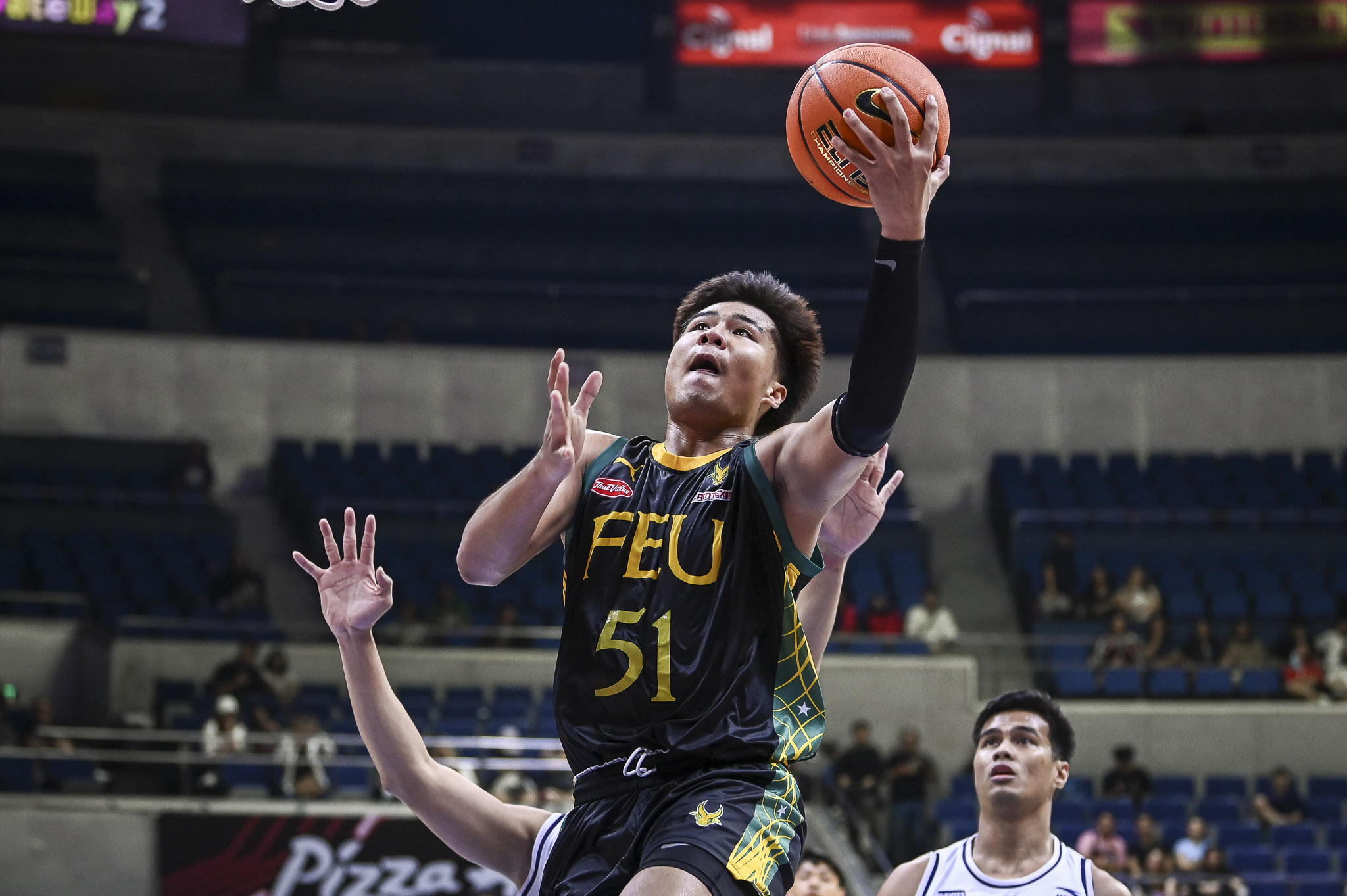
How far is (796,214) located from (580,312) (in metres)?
3.99

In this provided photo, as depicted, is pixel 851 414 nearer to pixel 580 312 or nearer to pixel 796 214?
pixel 580 312

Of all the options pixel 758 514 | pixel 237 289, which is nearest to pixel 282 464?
pixel 237 289

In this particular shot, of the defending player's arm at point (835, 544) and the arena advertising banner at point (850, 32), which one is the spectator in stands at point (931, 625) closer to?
the arena advertising banner at point (850, 32)

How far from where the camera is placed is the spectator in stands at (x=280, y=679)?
1428cm

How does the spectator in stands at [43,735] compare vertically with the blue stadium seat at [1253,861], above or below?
above

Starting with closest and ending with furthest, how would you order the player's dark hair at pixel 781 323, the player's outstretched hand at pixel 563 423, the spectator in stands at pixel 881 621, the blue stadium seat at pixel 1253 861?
the player's outstretched hand at pixel 563 423, the player's dark hair at pixel 781 323, the blue stadium seat at pixel 1253 861, the spectator in stands at pixel 881 621

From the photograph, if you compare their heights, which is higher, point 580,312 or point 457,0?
point 457,0

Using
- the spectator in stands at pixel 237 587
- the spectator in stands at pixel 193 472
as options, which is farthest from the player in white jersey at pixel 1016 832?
the spectator in stands at pixel 193 472

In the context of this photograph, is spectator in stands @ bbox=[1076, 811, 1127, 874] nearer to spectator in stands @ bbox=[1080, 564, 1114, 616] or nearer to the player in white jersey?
spectator in stands @ bbox=[1080, 564, 1114, 616]

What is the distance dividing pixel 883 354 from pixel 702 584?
676 mm

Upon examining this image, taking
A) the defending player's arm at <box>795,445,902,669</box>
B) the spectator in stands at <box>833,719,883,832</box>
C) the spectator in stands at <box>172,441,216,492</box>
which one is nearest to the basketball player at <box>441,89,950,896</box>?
the defending player's arm at <box>795,445,902,669</box>

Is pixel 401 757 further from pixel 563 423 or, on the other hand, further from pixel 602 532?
pixel 563 423

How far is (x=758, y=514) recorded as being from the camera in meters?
3.48

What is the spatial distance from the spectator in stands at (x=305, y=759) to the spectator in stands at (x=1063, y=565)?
8260 millimetres
